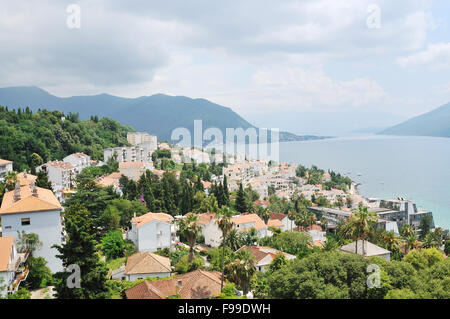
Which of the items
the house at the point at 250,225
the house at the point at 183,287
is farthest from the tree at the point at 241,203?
the house at the point at 183,287

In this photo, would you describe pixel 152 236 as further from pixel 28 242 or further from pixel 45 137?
pixel 45 137

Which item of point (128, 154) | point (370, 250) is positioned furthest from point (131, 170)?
point (370, 250)

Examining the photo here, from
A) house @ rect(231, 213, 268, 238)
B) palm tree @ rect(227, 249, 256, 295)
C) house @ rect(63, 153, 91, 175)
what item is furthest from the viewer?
house @ rect(63, 153, 91, 175)

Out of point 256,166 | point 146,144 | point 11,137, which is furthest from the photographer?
point 256,166

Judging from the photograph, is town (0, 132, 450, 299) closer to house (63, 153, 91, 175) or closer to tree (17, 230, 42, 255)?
tree (17, 230, 42, 255)

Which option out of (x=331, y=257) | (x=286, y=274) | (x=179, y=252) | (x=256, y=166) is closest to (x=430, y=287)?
(x=331, y=257)

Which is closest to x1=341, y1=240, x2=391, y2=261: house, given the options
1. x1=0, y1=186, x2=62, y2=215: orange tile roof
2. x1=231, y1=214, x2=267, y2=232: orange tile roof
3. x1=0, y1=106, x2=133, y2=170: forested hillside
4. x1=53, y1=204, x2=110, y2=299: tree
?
x1=231, y1=214, x2=267, y2=232: orange tile roof
